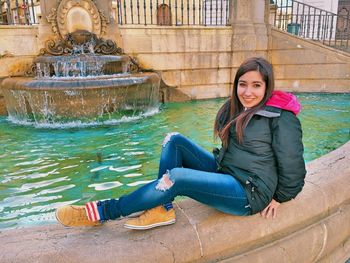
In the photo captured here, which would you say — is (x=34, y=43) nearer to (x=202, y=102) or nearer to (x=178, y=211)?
(x=202, y=102)

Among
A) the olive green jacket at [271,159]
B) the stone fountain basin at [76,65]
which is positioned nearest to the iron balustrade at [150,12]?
the stone fountain basin at [76,65]

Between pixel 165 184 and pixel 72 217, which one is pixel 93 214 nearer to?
pixel 72 217

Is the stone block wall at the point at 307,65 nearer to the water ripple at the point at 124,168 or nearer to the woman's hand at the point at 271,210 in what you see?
the water ripple at the point at 124,168

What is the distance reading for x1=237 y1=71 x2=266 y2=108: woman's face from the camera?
7.09 ft

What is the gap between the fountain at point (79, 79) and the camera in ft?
22.5

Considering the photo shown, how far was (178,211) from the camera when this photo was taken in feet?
7.13

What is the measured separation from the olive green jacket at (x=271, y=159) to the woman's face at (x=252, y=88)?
0.37 feet

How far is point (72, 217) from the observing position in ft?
6.65

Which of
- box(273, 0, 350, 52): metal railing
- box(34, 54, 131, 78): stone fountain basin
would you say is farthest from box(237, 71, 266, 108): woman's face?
box(273, 0, 350, 52): metal railing

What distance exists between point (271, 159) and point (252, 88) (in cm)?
47

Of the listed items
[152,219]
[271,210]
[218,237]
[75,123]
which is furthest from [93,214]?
[75,123]

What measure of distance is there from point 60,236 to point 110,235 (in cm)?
29

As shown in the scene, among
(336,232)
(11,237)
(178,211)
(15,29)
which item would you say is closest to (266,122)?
(178,211)

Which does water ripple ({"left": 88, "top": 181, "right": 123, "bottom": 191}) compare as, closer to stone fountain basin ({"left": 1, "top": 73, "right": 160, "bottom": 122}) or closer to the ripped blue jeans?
the ripped blue jeans
